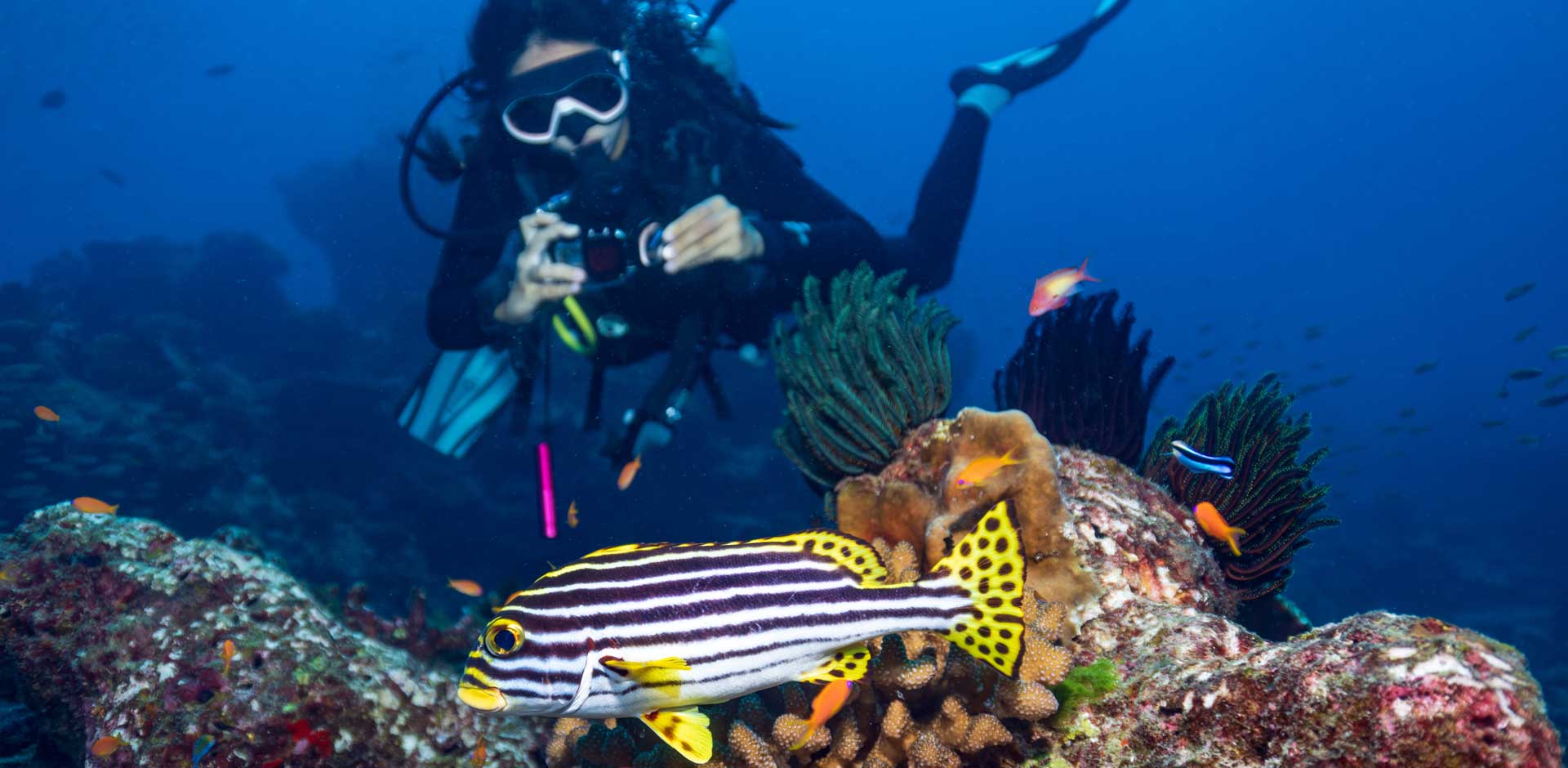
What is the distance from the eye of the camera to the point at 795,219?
7410mm

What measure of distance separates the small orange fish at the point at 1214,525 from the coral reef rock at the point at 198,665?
3827mm

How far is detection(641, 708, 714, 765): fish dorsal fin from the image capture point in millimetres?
1618

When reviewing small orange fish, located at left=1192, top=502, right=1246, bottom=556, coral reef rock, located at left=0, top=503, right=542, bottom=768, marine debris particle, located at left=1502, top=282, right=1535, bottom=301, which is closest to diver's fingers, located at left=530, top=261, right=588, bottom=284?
coral reef rock, located at left=0, top=503, right=542, bottom=768

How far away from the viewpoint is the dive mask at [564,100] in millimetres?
5352

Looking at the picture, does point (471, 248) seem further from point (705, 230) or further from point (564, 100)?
point (705, 230)

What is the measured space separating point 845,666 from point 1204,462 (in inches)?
100

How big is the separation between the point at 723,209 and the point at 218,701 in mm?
3740

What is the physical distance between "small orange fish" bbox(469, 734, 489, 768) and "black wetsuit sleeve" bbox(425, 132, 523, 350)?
3466 millimetres

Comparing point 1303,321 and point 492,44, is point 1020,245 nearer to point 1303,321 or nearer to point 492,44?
point 1303,321

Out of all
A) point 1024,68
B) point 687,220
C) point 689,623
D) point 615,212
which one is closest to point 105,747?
point 689,623

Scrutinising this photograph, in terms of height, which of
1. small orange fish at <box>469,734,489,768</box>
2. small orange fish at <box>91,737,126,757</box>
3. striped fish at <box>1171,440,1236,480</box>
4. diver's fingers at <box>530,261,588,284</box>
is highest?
striped fish at <box>1171,440,1236,480</box>

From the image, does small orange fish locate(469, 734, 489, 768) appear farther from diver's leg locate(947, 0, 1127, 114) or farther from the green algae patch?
diver's leg locate(947, 0, 1127, 114)

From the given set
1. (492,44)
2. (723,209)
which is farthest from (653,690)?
(492,44)

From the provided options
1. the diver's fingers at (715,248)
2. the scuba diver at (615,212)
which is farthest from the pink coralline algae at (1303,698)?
the scuba diver at (615,212)
